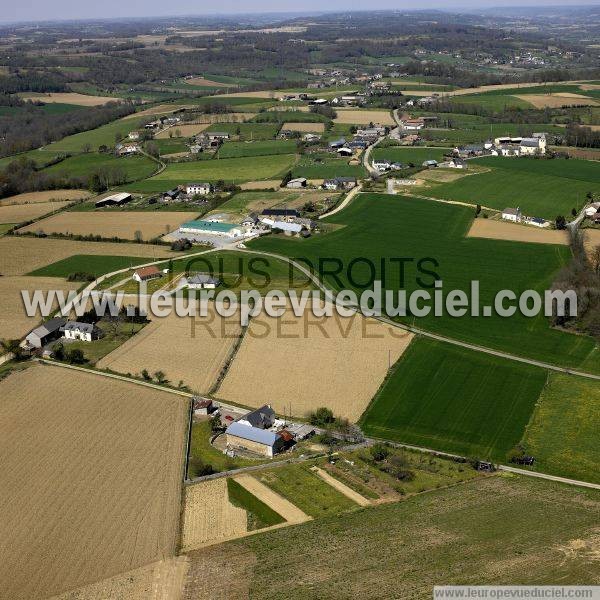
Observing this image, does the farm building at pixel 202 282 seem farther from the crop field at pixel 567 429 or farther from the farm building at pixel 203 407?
the crop field at pixel 567 429

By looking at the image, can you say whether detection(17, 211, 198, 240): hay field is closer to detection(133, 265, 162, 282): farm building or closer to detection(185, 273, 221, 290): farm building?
detection(133, 265, 162, 282): farm building

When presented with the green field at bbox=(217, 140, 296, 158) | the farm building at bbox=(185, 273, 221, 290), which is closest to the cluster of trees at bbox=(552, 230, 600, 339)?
the farm building at bbox=(185, 273, 221, 290)

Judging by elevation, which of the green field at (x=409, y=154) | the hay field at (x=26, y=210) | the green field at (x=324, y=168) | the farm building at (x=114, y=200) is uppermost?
the green field at (x=409, y=154)

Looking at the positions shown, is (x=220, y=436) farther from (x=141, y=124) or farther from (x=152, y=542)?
(x=141, y=124)

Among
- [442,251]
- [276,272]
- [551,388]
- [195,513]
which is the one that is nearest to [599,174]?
[442,251]

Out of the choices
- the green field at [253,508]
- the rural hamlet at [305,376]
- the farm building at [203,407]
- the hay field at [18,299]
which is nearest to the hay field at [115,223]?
the rural hamlet at [305,376]

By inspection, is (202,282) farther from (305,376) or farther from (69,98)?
(69,98)

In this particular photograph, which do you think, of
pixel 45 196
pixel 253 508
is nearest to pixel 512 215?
pixel 253 508
